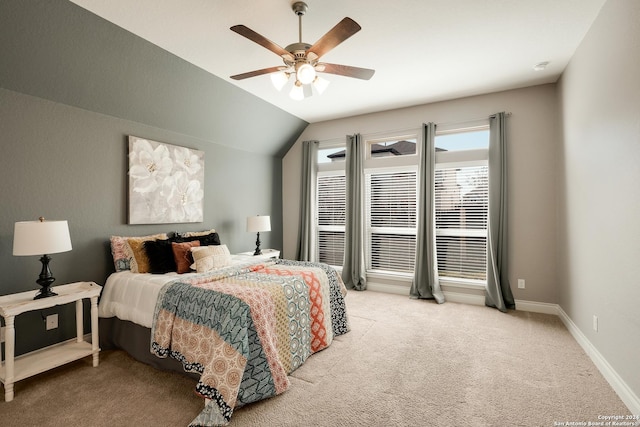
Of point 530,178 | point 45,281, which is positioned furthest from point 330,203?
point 45,281

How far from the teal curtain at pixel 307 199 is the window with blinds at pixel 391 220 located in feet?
3.26

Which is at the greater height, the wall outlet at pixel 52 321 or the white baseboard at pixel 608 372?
the wall outlet at pixel 52 321

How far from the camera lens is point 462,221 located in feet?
14.3

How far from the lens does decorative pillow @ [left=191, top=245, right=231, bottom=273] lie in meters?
3.16

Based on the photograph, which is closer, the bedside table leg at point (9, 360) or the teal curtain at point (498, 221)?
the bedside table leg at point (9, 360)

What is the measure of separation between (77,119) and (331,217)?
3682 millimetres

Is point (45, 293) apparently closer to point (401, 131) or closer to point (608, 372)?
point (608, 372)

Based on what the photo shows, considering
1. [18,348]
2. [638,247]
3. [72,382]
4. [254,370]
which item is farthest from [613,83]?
[18,348]

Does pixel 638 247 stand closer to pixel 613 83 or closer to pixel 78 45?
pixel 613 83

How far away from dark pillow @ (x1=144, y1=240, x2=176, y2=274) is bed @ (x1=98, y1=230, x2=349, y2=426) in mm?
10

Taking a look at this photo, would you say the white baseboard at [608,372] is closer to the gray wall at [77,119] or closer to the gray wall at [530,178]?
the gray wall at [530,178]

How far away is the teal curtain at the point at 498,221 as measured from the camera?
12.9ft

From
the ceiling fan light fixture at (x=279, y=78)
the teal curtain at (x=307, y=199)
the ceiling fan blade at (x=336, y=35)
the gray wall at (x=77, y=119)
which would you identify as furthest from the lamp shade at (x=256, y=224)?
the ceiling fan blade at (x=336, y=35)

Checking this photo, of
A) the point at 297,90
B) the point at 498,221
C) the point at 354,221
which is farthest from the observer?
the point at 354,221
